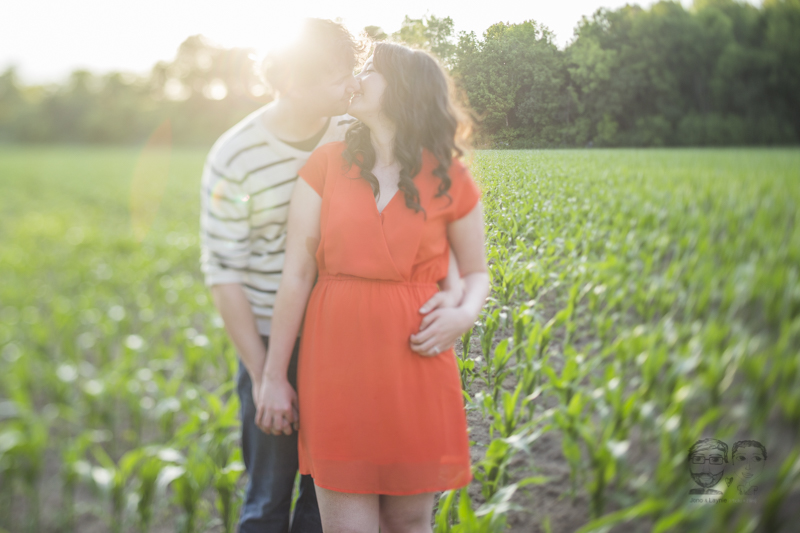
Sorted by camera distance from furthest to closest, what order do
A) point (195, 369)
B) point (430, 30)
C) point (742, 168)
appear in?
point (195, 369), point (430, 30), point (742, 168)

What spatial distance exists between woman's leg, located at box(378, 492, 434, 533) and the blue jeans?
2.36ft

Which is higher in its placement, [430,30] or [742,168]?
[430,30]

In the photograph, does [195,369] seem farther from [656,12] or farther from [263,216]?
[656,12]

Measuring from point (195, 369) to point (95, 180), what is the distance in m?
23.3

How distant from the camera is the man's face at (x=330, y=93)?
4.40 feet

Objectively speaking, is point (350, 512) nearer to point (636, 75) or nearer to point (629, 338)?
point (629, 338)

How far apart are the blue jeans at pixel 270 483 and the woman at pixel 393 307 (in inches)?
27.3

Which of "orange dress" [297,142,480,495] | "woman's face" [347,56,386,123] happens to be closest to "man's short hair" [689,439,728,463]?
"orange dress" [297,142,480,495]

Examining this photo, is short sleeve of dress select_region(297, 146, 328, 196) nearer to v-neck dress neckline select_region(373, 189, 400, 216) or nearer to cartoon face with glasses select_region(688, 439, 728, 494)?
v-neck dress neckline select_region(373, 189, 400, 216)

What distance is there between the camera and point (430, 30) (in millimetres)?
1082

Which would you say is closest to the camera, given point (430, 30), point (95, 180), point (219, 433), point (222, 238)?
point (430, 30)

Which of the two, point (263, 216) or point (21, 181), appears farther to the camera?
point (21, 181)

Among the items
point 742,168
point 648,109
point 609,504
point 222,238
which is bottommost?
point 609,504

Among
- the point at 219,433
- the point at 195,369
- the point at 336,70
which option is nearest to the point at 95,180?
the point at 195,369
